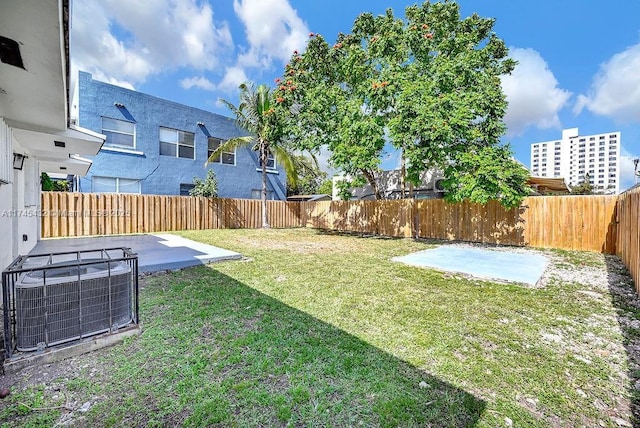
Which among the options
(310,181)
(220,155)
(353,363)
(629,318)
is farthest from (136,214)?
(310,181)

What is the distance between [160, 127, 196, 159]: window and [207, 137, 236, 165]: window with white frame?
94cm

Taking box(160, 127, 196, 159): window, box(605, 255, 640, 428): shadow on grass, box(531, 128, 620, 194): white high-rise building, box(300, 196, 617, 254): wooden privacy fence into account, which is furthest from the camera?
box(531, 128, 620, 194): white high-rise building

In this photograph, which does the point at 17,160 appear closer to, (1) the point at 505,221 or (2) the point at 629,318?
(2) the point at 629,318

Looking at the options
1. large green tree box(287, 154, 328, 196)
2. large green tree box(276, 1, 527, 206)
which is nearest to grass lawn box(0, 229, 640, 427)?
large green tree box(276, 1, 527, 206)

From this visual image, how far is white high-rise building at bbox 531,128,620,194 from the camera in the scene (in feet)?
149

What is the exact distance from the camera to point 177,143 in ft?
48.8

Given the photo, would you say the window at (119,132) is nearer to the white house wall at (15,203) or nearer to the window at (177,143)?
the window at (177,143)

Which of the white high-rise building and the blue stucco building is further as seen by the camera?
the white high-rise building

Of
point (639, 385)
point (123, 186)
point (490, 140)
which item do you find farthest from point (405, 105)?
point (123, 186)

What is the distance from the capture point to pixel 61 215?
1036 cm

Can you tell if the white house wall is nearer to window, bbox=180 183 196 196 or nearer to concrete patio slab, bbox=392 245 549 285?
window, bbox=180 183 196 196

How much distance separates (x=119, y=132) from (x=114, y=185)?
2.44 meters

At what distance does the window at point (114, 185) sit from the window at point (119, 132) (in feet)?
5.10

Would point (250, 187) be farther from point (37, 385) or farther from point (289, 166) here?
point (37, 385)
